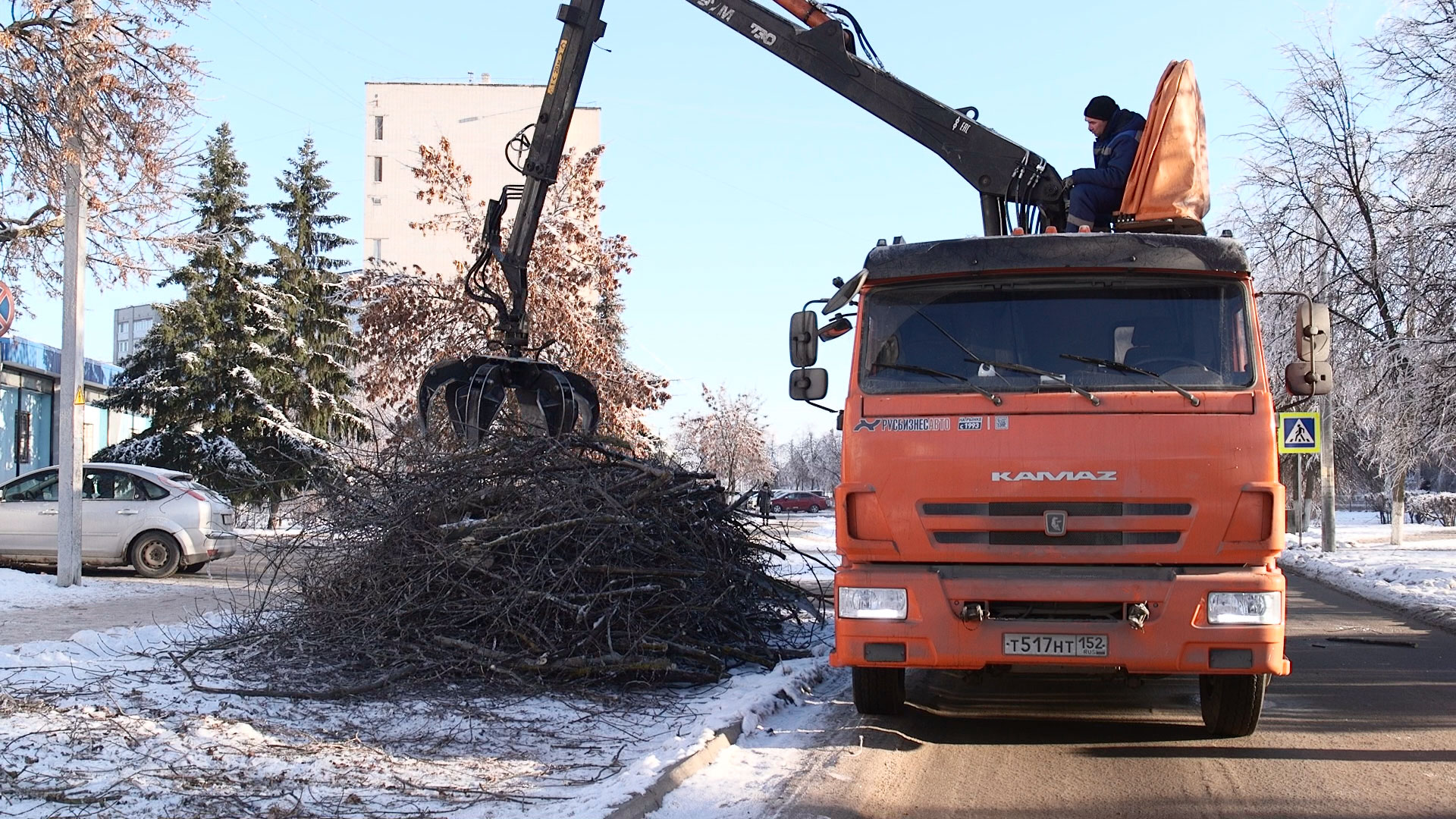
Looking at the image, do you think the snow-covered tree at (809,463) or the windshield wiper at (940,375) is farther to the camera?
the snow-covered tree at (809,463)

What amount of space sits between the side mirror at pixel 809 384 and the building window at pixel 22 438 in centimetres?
3326

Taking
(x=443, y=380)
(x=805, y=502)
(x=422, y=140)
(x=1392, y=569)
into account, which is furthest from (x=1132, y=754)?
(x=805, y=502)

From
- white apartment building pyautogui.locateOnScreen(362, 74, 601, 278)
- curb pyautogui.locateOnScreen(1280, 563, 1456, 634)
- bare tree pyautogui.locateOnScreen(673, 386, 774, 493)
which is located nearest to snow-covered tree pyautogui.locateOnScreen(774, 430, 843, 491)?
bare tree pyautogui.locateOnScreen(673, 386, 774, 493)

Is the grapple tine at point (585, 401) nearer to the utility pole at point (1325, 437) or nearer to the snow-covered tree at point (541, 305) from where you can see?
the snow-covered tree at point (541, 305)

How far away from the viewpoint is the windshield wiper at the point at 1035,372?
649cm

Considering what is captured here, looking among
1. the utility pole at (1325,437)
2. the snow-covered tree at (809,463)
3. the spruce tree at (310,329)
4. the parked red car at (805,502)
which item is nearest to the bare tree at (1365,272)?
the utility pole at (1325,437)

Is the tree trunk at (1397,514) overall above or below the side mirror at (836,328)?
below

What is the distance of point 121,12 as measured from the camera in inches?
555

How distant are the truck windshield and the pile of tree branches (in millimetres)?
2432

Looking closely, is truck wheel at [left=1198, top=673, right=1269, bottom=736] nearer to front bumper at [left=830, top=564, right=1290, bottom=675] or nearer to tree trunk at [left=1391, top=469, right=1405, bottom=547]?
front bumper at [left=830, top=564, right=1290, bottom=675]

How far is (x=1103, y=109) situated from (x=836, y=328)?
270 cm

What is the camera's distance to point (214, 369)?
108 feet

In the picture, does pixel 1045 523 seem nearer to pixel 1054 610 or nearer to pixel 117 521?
pixel 1054 610

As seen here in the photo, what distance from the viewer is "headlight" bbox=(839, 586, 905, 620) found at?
6.50 m
